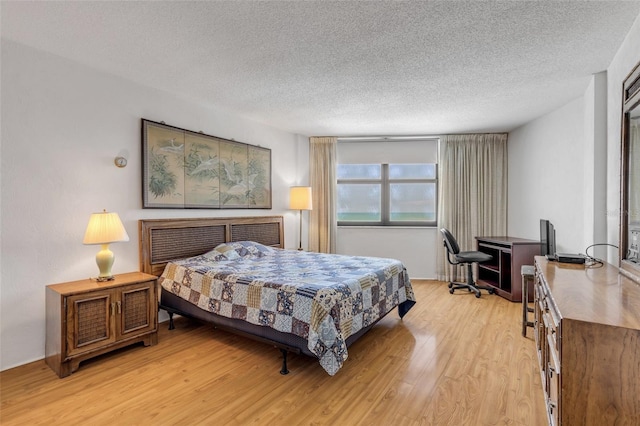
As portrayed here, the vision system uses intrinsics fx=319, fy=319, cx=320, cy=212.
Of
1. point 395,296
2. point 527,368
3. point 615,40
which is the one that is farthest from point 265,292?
point 615,40

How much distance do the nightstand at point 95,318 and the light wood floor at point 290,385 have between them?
129 mm

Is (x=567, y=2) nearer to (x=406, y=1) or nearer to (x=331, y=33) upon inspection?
(x=406, y=1)

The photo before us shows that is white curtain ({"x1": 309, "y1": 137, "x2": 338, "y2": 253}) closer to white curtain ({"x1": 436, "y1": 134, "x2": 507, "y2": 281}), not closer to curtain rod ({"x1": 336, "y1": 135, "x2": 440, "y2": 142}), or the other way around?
curtain rod ({"x1": 336, "y1": 135, "x2": 440, "y2": 142})

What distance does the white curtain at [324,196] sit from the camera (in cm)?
538

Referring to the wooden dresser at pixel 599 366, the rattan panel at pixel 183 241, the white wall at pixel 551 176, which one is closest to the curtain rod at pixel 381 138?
the white wall at pixel 551 176

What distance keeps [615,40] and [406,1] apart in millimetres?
1665

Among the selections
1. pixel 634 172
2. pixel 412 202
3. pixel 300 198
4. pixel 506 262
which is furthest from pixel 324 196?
pixel 634 172

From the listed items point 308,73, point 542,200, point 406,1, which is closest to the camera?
point 406,1

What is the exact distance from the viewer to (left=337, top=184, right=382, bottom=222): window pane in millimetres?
5531

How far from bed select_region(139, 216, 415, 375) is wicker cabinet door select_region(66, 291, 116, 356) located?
2.13 feet

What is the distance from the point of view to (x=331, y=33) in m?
2.18

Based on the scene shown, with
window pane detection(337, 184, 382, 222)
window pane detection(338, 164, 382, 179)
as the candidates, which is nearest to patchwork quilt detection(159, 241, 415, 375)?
window pane detection(337, 184, 382, 222)

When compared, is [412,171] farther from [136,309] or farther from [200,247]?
[136,309]

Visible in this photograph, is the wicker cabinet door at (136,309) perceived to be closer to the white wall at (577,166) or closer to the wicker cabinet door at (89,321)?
the wicker cabinet door at (89,321)
